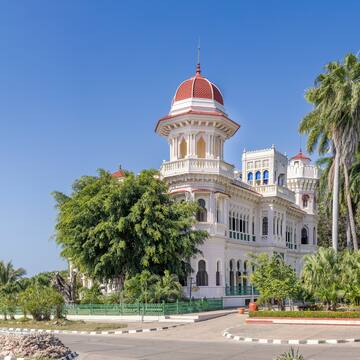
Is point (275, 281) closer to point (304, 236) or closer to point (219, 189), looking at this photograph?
point (219, 189)

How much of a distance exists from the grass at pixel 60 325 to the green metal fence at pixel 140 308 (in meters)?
2.51

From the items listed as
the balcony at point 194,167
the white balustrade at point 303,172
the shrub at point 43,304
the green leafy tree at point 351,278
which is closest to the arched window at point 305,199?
the white balustrade at point 303,172

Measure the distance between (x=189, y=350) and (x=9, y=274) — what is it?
3753 cm

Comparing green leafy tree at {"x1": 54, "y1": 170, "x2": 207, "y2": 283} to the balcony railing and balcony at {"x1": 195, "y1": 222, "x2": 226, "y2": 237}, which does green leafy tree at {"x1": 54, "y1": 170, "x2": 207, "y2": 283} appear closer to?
balcony at {"x1": 195, "y1": 222, "x2": 226, "y2": 237}

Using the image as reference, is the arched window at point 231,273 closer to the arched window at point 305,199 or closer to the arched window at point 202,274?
the arched window at point 202,274

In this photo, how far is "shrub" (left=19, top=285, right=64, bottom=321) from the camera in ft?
93.4

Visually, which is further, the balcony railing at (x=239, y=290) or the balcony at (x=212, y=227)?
the balcony railing at (x=239, y=290)

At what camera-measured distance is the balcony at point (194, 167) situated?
36.2 meters

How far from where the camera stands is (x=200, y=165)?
36.5 metres

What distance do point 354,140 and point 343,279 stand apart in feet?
32.2

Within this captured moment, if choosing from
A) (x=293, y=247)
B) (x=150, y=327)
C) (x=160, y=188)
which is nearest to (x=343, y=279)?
(x=150, y=327)

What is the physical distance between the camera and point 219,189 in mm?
37375

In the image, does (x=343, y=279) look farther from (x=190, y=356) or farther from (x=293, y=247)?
(x=293, y=247)

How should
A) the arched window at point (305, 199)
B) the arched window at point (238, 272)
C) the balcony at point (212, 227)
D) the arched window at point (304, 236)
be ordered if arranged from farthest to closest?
the arched window at point (305, 199)
the arched window at point (304, 236)
the arched window at point (238, 272)
the balcony at point (212, 227)
